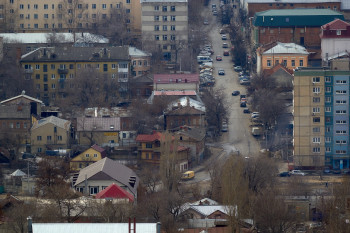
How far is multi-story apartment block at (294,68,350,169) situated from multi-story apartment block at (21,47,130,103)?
10455 millimetres

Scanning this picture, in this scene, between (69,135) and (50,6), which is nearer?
(69,135)

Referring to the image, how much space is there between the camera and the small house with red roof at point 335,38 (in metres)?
69.2

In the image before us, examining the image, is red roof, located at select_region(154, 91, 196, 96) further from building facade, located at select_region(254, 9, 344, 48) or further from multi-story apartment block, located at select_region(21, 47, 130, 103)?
building facade, located at select_region(254, 9, 344, 48)

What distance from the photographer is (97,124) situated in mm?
59719

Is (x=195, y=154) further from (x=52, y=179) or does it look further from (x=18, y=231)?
(x=18, y=231)

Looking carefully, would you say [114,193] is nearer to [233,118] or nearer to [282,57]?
[233,118]

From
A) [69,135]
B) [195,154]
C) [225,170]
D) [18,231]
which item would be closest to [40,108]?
[69,135]

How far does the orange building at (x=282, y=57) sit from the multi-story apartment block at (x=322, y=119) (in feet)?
35.0

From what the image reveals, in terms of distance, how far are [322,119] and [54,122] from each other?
31.7 feet

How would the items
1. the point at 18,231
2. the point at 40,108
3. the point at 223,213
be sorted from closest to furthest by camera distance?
the point at 18,231
the point at 223,213
the point at 40,108

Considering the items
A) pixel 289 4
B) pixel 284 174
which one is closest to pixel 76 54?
pixel 284 174

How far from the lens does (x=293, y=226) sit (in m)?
47.3

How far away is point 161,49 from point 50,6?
21.6ft

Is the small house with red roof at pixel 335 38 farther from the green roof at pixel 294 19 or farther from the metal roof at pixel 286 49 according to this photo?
the green roof at pixel 294 19
